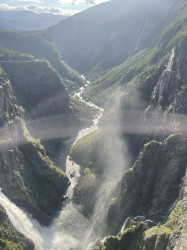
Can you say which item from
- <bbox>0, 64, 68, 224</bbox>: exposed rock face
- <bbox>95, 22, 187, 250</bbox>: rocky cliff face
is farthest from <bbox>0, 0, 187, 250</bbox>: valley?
<bbox>0, 64, 68, 224</bbox>: exposed rock face

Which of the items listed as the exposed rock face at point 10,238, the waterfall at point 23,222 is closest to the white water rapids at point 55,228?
the waterfall at point 23,222

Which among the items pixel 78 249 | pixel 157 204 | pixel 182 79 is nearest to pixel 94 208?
pixel 78 249

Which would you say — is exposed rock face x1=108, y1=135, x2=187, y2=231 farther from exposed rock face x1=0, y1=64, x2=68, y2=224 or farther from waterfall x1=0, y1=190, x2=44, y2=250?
exposed rock face x1=0, y1=64, x2=68, y2=224

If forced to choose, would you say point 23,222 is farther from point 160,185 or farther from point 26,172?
point 160,185

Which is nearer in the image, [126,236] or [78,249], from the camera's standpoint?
[126,236]

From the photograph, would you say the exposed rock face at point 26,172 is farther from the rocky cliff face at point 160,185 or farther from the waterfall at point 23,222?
the rocky cliff face at point 160,185

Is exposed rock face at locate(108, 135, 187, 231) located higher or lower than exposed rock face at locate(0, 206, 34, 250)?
higher

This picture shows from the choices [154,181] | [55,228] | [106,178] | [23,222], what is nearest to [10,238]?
[23,222]

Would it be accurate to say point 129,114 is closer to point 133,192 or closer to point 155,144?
point 155,144
